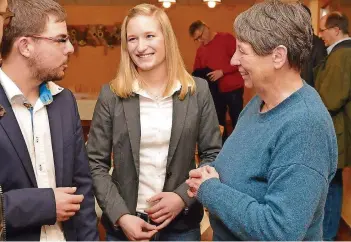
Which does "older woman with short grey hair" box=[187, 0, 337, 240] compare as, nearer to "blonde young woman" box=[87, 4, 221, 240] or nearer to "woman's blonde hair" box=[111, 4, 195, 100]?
"blonde young woman" box=[87, 4, 221, 240]

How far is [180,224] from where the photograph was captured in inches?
78.5

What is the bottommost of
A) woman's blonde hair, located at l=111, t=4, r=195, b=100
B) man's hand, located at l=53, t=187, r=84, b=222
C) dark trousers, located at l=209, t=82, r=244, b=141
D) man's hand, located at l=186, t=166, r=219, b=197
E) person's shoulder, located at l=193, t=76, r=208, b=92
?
dark trousers, located at l=209, t=82, r=244, b=141

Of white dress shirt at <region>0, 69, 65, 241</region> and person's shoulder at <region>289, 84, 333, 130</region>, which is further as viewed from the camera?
white dress shirt at <region>0, 69, 65, 241</region>

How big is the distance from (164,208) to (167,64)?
23.8 inches

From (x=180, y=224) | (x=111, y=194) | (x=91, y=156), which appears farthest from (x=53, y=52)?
(x=180, y=224)

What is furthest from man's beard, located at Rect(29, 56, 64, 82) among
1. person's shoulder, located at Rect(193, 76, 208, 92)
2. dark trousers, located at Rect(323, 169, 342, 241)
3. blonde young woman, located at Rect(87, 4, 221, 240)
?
dark trousers, located at Rect(323, 169, 342, 241)

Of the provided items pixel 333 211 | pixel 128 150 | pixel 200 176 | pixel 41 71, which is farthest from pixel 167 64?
pixel 333 211

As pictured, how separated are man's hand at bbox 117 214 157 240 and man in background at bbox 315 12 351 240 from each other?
2.36 m

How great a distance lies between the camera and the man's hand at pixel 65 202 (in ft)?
5.27

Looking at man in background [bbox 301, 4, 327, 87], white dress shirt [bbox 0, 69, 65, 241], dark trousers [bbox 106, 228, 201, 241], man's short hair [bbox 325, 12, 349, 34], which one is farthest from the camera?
man in background [bbox 301, 4, 327, 87]

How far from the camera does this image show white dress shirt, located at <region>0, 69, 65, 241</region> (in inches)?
64.8

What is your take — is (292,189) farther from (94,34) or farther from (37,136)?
(94,34)

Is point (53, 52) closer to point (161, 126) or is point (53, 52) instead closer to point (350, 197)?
point (161, 126)

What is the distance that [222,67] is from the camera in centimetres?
661
